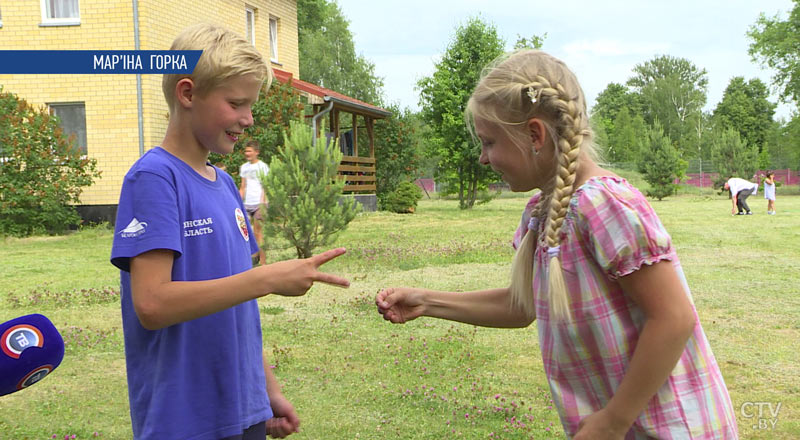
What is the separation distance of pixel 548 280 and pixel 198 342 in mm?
1006

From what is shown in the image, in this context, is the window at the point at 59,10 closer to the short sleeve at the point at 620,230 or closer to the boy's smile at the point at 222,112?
the boy's smile at the point at 222,112

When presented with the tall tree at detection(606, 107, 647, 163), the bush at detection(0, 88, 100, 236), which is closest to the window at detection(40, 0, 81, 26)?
the bush at detection(0, 88, 100, 236)

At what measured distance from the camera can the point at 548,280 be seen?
1837mm

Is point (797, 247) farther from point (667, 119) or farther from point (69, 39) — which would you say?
point (667, 119)

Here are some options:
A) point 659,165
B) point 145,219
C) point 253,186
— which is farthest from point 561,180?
point 659,165

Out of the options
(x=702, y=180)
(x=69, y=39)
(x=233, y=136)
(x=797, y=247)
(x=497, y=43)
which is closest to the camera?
(x=233, y=136)

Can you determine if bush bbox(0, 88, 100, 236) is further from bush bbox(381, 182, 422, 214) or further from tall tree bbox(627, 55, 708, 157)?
tall tree bbox(627, 55, 708, 157)

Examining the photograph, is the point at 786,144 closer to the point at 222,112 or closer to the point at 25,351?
the point at 222,112

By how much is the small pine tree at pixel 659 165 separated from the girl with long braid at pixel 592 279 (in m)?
40.4

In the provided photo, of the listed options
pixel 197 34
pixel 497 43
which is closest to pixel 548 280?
pixel 197 34

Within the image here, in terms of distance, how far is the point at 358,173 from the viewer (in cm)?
2786

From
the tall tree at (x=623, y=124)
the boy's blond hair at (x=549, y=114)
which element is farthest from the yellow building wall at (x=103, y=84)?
the tall tree at (x=623, y=124)

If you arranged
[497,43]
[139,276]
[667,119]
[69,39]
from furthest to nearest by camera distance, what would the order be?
[667,119] < [497,43] < [69,39] < [139,276]

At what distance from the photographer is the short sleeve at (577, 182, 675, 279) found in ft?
5.36
